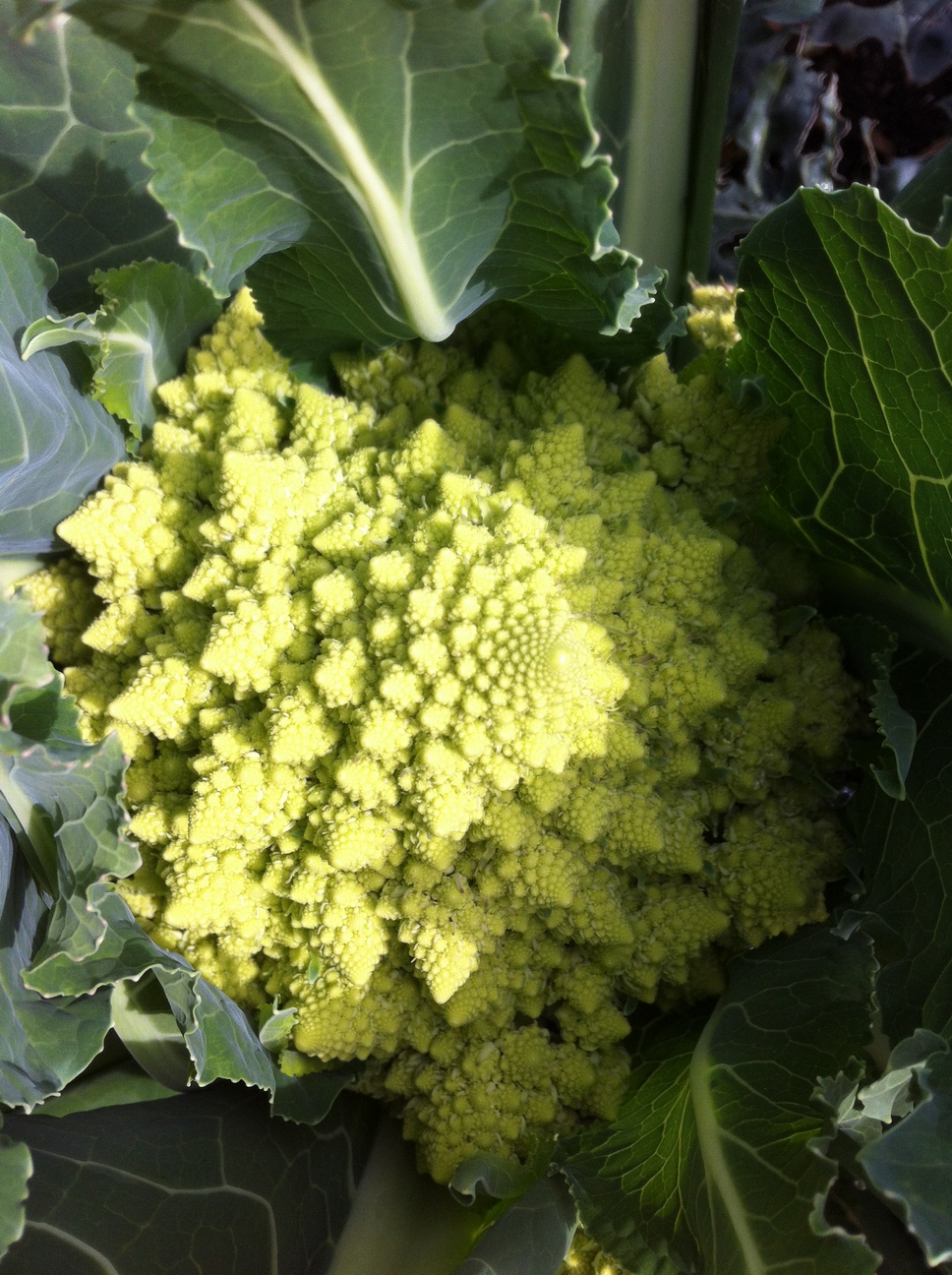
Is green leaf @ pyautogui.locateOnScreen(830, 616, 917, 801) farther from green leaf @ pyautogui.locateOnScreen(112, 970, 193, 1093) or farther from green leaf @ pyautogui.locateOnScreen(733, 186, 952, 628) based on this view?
green leaf @ pyautogui.locateOnScreen(112, 970, 193, 1093)

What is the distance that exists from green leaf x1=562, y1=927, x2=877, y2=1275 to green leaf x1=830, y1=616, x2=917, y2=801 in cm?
28

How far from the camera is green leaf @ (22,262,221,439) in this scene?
1.45 m

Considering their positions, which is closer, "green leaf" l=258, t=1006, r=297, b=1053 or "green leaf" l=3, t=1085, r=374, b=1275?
"green leaf" l=3, t=1085, r=374, b=1275

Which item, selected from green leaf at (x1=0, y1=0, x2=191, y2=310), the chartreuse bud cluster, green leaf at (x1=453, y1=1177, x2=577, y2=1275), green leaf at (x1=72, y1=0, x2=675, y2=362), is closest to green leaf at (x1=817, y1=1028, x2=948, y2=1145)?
the chartreuse bud cluster

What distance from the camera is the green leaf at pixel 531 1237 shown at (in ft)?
4.51

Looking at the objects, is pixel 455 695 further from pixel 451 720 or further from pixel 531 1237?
pixel 531 1237

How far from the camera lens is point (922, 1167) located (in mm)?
1133

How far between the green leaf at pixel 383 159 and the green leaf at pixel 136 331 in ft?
0.51

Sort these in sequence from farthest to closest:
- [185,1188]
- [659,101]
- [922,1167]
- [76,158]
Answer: [659,101]
[76,158]
[185,1188]
[922,1167]

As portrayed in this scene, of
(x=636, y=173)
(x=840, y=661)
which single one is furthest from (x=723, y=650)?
(x=636, y=173)

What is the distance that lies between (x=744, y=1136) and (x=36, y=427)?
1495mm

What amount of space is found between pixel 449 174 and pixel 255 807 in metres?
0.97

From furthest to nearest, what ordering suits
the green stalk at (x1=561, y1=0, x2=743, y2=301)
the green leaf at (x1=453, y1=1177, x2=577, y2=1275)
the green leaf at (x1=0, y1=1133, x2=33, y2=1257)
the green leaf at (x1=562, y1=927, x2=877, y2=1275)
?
1. the green stalk at (x1=561, y1=0, x2=743, y2=301)
2. the green leaf at (x1=453, y1=1177, x2=577, y2=1275)
3. the green leaf at (x1=562, y1=927, x2=877, y2=1275)
4. the green leaf at (x1=0, y1=1133, x2=33, y2=1257)

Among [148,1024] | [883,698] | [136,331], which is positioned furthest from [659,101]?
[148,1024]
